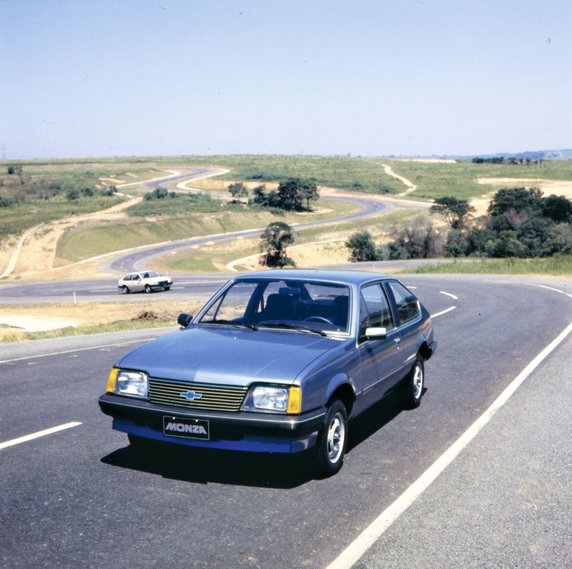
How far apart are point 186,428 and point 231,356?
703 millimetres

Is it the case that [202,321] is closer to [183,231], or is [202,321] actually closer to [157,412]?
[157,412]

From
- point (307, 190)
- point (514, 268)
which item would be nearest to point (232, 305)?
point (514, 268)

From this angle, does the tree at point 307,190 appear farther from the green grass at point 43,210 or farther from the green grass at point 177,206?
the green grass at point 43,210

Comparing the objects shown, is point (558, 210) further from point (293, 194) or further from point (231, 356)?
point (231, 356)

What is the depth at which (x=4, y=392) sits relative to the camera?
350 inches

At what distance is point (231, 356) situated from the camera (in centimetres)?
555

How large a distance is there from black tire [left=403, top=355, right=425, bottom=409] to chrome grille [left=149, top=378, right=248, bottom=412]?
3356mm

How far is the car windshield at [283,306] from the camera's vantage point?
6469mm

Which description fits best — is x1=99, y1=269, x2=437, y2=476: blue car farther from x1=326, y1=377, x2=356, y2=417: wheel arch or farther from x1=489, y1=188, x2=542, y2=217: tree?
x1=489, y1=188, x2=542, y2=217: tree

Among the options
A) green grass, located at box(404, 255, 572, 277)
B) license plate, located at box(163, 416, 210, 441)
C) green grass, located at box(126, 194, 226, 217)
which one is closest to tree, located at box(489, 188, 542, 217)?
green grass, located at box(404, 255, 572, 277)

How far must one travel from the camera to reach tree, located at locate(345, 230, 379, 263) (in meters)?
66.3

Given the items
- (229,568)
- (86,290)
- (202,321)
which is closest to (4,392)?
(202,321)

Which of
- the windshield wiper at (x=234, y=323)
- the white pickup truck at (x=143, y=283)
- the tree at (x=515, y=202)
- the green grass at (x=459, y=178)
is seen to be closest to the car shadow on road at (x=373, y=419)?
the windshield wiper at (x=234, y=323)

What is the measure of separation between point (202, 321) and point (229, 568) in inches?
127
